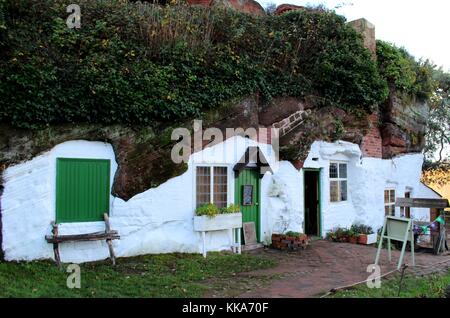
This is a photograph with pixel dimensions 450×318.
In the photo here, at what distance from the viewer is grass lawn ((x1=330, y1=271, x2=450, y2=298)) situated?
693 centimetres

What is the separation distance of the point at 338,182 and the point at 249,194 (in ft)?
12.9

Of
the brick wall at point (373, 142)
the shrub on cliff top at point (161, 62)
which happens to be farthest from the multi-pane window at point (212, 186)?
the brick wall at point (373, 142)

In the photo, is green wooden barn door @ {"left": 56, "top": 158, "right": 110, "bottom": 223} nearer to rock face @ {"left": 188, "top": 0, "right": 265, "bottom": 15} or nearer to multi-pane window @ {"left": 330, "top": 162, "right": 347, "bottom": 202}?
multi-pane window @ {"left": 330, "top": 162, "right": 347, "bottom": 202}

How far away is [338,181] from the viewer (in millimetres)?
14039

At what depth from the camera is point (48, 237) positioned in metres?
8.56

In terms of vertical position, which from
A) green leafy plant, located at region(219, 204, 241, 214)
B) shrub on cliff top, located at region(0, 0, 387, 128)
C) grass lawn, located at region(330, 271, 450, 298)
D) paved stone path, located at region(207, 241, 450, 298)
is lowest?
grass lawn, located at region(330, 271, 450, 298)

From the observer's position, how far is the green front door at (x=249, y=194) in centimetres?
1136

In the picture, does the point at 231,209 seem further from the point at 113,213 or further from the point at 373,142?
the point at 373,142

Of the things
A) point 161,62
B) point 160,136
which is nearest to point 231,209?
point 160,136

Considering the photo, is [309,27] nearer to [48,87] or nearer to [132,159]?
[132,159]

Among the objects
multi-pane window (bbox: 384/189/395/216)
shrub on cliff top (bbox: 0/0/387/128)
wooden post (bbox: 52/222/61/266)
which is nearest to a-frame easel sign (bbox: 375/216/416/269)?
shrub on cliff top (bbox: 0/0/387/128)

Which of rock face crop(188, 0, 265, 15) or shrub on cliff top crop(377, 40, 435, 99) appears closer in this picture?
rock face crop(188, 0, 265, 15)

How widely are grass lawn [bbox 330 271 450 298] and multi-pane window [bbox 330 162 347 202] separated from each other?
5.67 meters

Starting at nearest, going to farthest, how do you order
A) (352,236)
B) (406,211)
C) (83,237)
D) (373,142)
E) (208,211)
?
(83,237) < (208,211) < (352,236) < (373,142) < (406,211)
